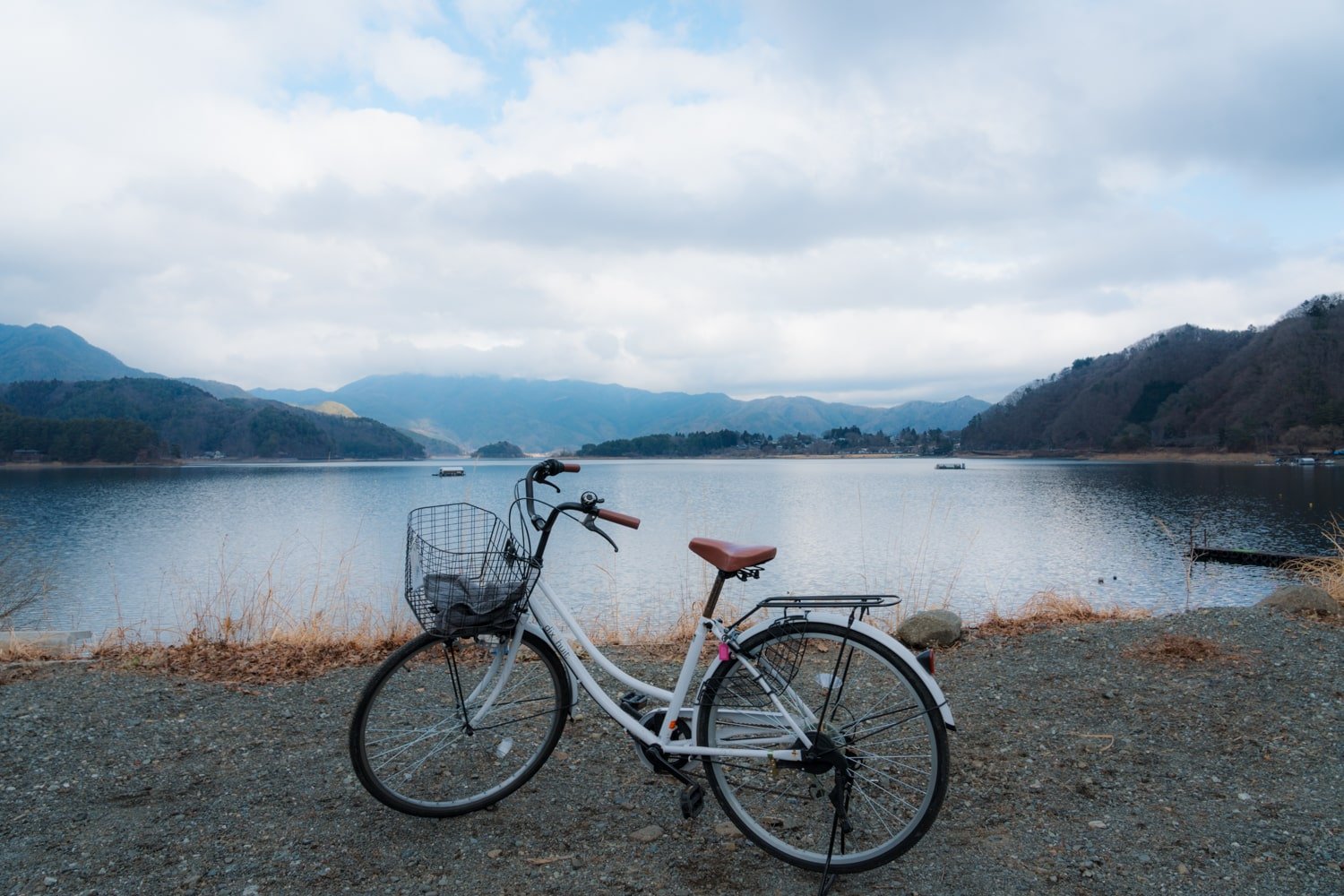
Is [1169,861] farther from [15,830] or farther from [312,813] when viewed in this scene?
[15,830]

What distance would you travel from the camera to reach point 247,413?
135 meters

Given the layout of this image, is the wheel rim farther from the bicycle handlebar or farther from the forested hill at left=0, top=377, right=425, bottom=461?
the forested hill at left=0, top=377, right=425, bottom=461

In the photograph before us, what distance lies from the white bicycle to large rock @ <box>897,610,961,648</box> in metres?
2.79

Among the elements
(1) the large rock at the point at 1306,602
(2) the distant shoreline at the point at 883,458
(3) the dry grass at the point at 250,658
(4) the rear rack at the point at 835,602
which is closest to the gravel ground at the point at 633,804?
(3) the dry grass at the point at 250,658

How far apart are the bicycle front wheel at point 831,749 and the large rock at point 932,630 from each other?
3005 mm

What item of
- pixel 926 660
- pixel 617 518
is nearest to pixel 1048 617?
pixel 926 660

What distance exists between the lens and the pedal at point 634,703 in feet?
10.6

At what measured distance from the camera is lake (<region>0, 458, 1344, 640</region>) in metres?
14.1

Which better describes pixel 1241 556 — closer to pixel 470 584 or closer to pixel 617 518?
pixel 617 518

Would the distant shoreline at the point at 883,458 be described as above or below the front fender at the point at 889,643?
below

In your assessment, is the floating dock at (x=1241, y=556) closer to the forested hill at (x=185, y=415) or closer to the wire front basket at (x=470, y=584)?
the wire front basket at (x=470, y=584)

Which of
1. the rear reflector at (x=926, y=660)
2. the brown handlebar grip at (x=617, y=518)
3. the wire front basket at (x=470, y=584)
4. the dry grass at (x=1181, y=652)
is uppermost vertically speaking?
the brown handlebar grip at (x=617, y=518)

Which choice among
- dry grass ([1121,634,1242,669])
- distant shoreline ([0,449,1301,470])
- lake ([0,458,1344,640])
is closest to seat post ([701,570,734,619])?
dry grass ([1121,634,1242,669])

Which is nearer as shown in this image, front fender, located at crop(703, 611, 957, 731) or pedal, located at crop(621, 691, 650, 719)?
Result: front fender, located at crop(703, 611, 957, 731)
